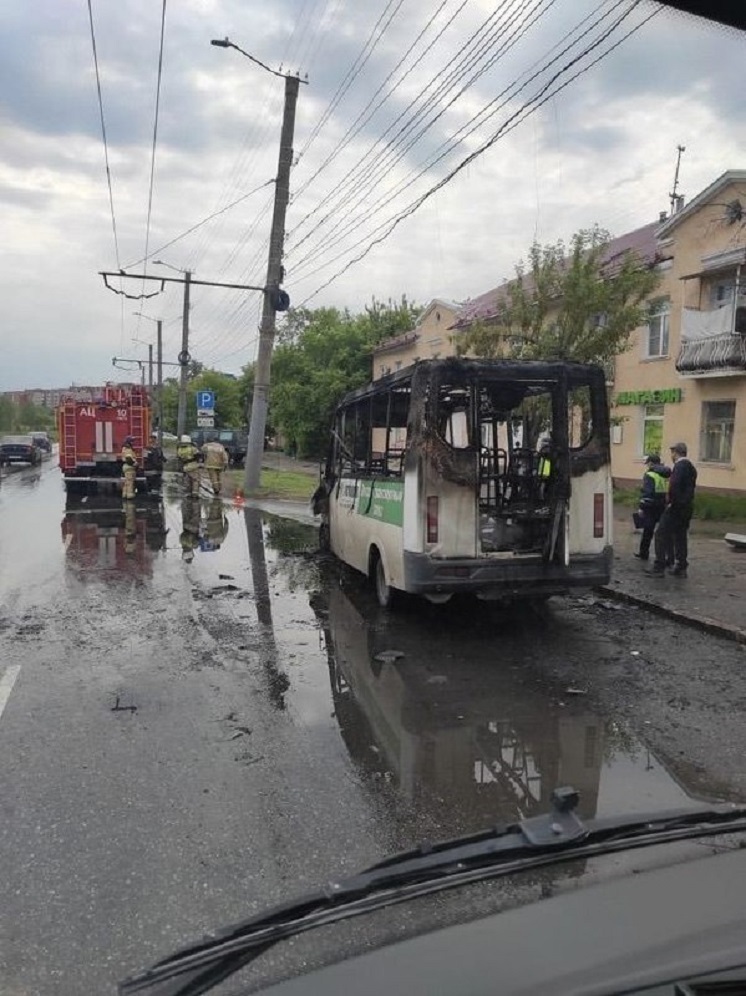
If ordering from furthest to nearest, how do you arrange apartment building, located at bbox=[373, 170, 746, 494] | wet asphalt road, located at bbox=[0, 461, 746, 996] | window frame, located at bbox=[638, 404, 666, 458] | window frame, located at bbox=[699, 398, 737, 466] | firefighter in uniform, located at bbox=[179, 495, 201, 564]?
1. window frame, located at bbox=[638, 404, 666, 458]
2. window frame, located at bbox=[699, 398, 737, 466]
3. apartment building, located at bbox=[373, 170, 746, 494]
4. firefighter in uniform, located at bbox=[179, 495, 201, 564]
5. wet asphalt road, located at bbox=[0, 461, 746, 996]

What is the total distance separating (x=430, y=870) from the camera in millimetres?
1917

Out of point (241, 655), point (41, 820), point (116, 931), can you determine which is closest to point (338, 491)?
point (241, 655)

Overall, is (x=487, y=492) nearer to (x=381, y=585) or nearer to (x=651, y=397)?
(x=381, y=585)

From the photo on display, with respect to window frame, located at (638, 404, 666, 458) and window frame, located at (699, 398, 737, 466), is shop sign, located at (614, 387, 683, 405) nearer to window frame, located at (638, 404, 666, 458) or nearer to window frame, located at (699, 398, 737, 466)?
window frame, located at (638, 404, 666, 458)

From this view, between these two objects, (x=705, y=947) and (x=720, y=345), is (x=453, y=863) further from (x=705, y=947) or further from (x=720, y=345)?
(x=720, y=345)

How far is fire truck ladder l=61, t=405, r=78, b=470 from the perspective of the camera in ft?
80.3

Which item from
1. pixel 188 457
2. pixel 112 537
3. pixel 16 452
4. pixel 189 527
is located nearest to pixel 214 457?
pixel 188 457

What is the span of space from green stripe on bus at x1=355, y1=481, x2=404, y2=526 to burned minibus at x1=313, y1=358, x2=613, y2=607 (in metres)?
0.02

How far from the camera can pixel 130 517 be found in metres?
18.0

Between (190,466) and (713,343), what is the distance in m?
13.6

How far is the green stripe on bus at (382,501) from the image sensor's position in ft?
25.9

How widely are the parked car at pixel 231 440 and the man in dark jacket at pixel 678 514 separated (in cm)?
3506

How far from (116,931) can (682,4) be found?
12.2 ft

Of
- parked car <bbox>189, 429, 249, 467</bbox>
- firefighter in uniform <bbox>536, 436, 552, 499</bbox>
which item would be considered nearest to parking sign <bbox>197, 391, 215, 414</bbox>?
parked car <bbox>189, 429, 249, 467</bbox>
